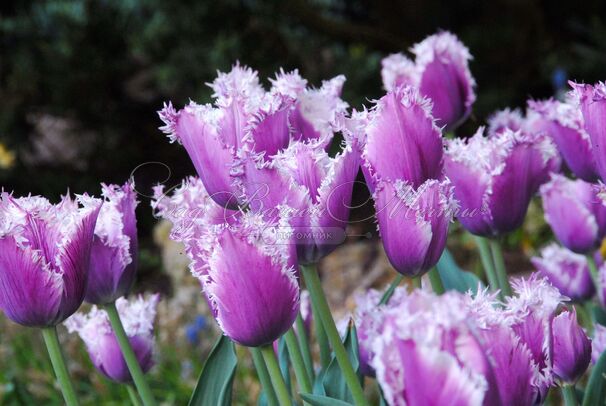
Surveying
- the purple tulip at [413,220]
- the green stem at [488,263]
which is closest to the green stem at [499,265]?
the green stem at [488,263]

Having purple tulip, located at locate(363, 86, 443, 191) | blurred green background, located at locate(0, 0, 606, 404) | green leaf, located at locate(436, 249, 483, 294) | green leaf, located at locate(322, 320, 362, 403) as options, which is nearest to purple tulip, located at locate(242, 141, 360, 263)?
purple tulip, located at locate(363, 86, 443, 191)

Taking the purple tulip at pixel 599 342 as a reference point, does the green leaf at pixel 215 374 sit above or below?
above

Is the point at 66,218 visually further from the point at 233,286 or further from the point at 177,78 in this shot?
the point at 177,78

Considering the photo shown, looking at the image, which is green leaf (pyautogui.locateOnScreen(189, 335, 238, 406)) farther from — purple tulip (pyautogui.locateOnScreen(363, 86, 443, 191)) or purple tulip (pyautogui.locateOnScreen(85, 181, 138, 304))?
purple tulip (pyautogui.locateOnScreen(363, 86, 443, 191))

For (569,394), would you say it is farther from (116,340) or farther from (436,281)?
(116,340)

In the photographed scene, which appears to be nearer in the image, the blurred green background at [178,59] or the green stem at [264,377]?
the green stem at [264,377]

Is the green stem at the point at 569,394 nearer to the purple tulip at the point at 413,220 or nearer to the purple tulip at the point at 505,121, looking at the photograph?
the purple tulip at the point at 413,220

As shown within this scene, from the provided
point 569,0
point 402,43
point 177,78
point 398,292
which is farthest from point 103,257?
point 569,0
